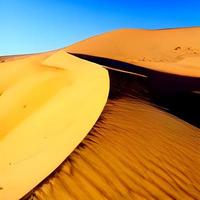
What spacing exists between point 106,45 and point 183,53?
4.16 metres

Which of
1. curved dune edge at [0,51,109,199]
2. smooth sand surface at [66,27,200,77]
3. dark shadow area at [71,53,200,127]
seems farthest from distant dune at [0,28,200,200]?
smooth sand surface at [66,27,200,77]

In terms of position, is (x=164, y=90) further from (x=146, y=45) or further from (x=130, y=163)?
(x=146, y=45)

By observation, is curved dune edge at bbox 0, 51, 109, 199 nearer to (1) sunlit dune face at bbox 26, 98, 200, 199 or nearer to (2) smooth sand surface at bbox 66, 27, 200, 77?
(1) sunlit dune face at bbox 26, 98, 200, 199

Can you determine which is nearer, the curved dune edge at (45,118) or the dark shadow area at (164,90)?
the curved dune edge at (45,118)

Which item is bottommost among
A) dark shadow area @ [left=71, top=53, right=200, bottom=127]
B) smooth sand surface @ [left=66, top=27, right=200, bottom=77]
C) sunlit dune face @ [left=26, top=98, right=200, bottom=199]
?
smooth sand surface @ [left=66, top=27, right=200, bottom=77]

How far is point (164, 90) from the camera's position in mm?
8953

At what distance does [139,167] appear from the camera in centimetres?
554

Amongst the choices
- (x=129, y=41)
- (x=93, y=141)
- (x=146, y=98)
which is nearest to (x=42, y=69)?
(x=146, y=98)

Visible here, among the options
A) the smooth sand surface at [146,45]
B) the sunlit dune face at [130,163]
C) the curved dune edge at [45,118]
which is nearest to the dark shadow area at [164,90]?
the curved dune edge at [45,118]

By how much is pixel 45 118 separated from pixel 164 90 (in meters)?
3.40

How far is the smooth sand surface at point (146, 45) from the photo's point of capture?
16.2m

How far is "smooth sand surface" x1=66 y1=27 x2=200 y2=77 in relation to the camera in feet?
53.1

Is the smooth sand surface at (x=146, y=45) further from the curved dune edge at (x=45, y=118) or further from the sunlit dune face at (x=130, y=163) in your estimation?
the sunlit dune face at (x=130, y=163)

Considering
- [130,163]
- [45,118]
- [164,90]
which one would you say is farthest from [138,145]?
[164,90]
